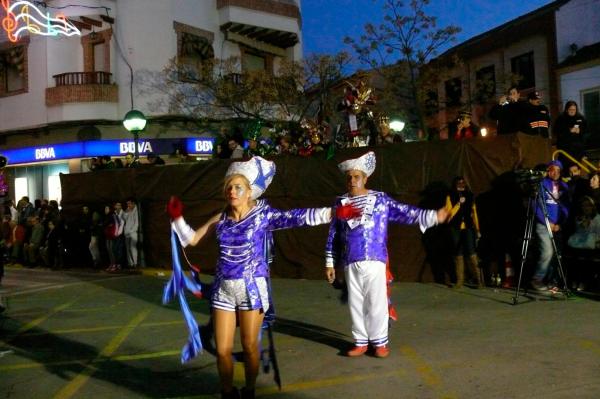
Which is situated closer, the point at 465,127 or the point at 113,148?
the point at 465,127

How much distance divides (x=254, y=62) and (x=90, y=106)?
7376mm

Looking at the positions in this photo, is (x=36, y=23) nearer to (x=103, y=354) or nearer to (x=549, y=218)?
(x=103, y=354)

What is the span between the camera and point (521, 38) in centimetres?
2959

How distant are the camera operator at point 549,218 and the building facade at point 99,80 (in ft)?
52.5

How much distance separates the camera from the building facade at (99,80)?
23.7m

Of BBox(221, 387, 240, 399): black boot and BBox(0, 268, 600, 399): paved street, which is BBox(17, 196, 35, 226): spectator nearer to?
BBox(0, 268, 600, 399): paved street

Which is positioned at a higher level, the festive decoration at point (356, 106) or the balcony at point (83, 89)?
the balcony at point (83, 89)

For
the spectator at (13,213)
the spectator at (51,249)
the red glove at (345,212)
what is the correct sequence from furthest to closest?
the spectator at (13,213)
the spectator at (51,249)
the red glove at (345,212)

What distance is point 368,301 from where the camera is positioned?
6281 mm

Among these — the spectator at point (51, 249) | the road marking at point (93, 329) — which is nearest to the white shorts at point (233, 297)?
the road marking at point (93, 329)

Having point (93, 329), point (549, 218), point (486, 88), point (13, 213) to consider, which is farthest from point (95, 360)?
point (486, 88)

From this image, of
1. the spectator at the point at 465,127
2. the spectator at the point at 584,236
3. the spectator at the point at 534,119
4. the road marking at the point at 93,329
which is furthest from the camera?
the spectator at the point at 465,127

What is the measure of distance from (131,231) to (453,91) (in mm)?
22658

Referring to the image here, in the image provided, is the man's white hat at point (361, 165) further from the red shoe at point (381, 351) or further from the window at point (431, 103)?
the window at point (431, 103)
